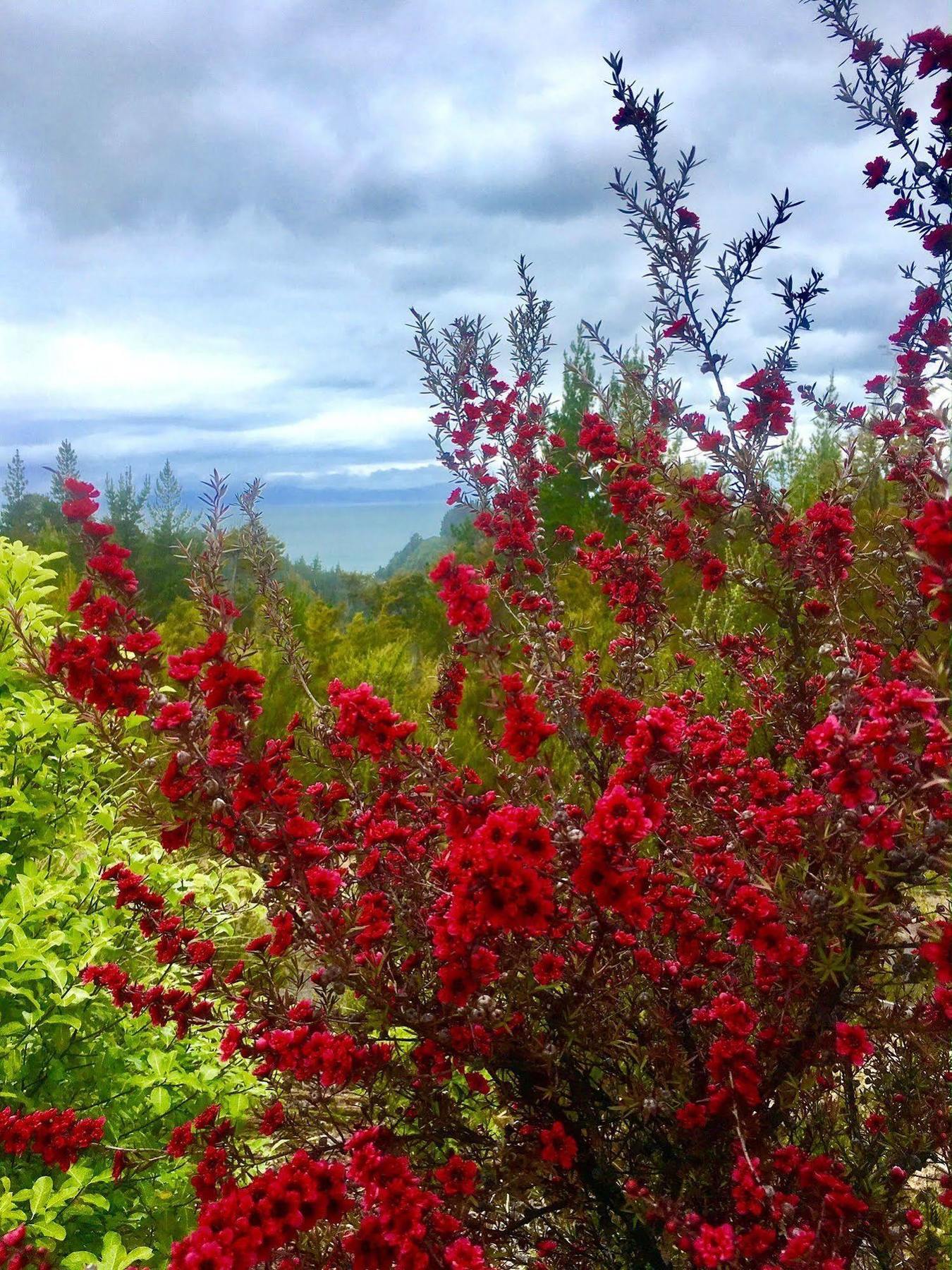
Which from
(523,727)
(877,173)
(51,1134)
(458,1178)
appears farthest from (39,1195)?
(877,173)

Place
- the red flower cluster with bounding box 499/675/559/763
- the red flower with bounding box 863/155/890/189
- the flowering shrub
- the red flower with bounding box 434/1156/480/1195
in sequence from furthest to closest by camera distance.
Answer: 1. the red flower with bounding box 863/155/890/189
2. the red flower cluster with bounding box 499/675/559/763
3. the red flower with bounding box 434/1156/480/1195
4. the flowering shrub

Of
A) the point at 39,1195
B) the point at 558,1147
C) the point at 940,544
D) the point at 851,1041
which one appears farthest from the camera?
the point at 39,1195

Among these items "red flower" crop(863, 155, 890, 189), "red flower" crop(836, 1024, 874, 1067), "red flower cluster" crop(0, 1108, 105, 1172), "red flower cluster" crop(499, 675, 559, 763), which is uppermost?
"red flower" crop(863, 155, 890, 189)

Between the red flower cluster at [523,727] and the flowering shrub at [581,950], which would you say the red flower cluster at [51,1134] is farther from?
the red flower cluster at [523,727]

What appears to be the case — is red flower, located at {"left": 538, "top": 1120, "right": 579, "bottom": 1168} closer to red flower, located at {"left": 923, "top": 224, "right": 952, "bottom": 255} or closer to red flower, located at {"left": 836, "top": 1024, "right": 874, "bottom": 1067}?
red flower, located at {"left": 836, "top": 1024, "right": 874, "bottom": 1067}

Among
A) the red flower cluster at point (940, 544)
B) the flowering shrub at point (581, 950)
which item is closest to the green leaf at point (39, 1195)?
the flowering shrub at point (581, 950)

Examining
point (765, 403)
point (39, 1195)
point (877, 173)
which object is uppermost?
point (877, 173)

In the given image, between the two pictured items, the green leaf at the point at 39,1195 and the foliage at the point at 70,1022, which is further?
the foliage at the point at 70,1022

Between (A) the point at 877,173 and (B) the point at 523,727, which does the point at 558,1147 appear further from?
(A) the point at 877,173

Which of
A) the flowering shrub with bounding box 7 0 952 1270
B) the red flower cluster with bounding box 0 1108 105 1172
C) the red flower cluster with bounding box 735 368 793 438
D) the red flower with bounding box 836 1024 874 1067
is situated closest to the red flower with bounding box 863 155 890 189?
the flowering shrub with bounding box 7 0 952 1270

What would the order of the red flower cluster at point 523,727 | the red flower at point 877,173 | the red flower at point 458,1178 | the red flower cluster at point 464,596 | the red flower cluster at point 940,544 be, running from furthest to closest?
the red flower at point 877,173, the red flower cluster at point 464,596, the red flower cluster at point 523,727, the red flower at point 458,1178, the red flower cluster at point 940,544

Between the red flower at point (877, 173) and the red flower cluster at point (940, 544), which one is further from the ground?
the red flower at point (877, 173)

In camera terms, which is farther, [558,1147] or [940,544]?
[558,1147]

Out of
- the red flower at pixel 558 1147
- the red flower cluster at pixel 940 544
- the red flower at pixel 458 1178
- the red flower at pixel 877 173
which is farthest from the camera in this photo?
the red flower at pixel 877 173
